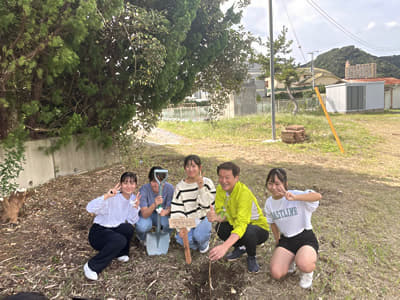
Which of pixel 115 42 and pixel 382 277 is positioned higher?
pixel 115 42

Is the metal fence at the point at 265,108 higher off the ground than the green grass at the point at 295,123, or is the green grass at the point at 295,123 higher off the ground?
the metal fence at the point at 265,108

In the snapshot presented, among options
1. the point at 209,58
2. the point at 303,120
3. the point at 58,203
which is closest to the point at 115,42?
the point at 209,58

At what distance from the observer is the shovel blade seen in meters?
3.19

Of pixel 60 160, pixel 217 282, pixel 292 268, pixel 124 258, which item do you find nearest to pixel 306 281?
pixel 292 268

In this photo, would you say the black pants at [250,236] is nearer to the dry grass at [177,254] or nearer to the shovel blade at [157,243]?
the dry grass at [177,254]

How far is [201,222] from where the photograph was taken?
316 centimetres

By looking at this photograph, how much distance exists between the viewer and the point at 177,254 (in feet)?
10.5

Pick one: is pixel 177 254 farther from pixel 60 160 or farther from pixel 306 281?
pixel 60 160

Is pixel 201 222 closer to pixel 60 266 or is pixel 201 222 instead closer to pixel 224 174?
pixel 224 174

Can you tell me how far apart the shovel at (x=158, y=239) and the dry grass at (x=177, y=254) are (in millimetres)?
81

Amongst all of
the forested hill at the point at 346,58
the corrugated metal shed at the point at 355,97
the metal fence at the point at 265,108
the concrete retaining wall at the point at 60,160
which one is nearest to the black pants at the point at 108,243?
the concrete retaining wall at the point at 60,160

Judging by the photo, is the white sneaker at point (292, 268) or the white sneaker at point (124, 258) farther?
the white sneaker at point (124, 258)

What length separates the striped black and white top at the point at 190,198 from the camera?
3127mm

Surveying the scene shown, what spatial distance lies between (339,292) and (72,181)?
182 inches
